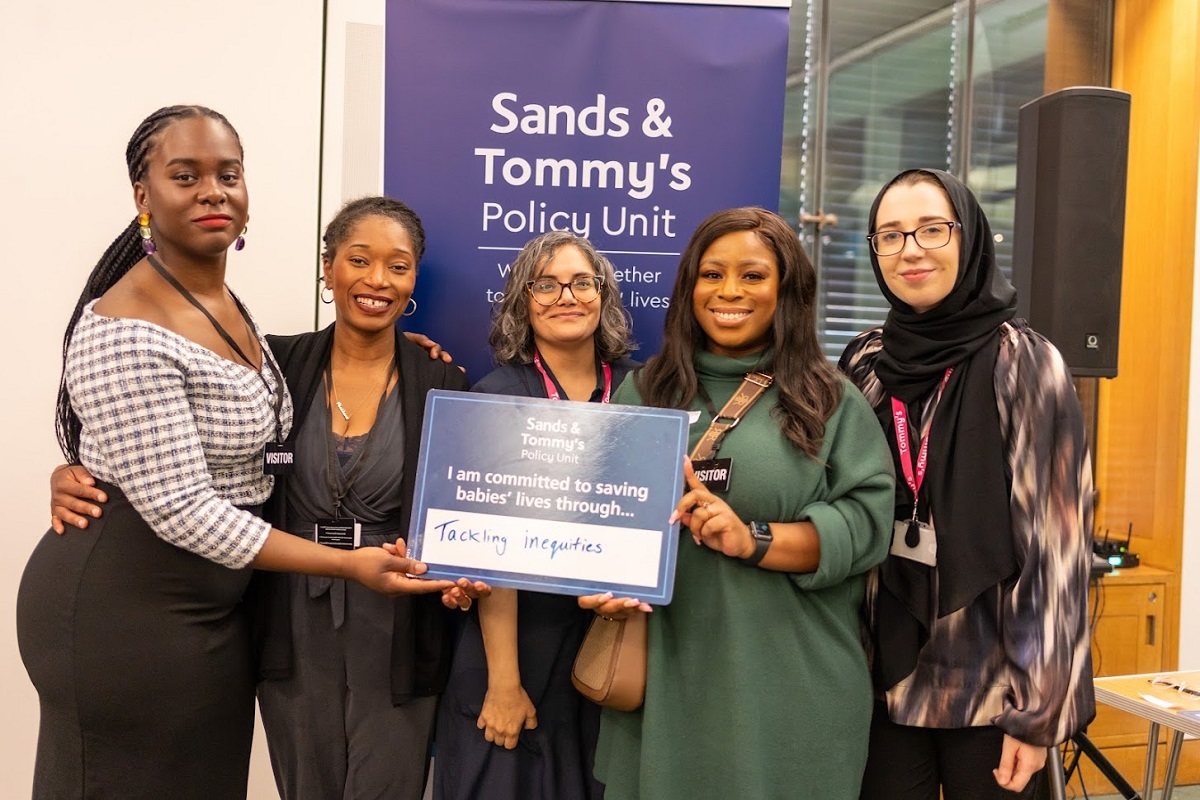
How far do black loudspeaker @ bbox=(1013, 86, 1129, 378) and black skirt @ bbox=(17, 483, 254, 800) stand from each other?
2.57 meters

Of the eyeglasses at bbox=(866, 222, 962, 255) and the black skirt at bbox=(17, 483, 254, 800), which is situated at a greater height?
the eyeglasses at bbox=(866, 222, 962, 255)

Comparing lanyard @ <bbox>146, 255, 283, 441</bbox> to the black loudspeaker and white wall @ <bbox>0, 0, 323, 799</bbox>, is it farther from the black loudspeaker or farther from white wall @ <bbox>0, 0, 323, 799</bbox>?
the black loudspeaker

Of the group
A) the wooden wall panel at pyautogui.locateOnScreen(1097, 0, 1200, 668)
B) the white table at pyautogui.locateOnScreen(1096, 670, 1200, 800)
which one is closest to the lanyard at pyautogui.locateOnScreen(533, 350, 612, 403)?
the white table at pyautogui.locateOnScreen(1096, 670, 1200, 800)

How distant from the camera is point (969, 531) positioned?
185 cm

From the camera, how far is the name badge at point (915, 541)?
1.88 metres

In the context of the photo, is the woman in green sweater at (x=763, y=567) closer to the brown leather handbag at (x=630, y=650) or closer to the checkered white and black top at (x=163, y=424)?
the brown leather handbag at (x=630, y=650)

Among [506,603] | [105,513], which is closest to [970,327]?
[506,603]

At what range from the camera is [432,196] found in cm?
262

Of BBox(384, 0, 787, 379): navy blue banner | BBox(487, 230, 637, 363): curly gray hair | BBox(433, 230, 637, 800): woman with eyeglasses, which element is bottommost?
BBox(433, 230, 637, 800): woman with eyeglasses

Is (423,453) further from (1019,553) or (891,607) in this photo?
(1019,553)

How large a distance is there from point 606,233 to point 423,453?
3.43 feet

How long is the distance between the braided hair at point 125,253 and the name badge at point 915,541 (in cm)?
159

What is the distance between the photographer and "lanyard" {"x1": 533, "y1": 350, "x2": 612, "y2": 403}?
7.25 ft

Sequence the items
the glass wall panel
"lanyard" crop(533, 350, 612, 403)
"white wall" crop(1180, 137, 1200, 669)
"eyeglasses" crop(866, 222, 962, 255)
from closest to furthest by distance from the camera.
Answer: "eyeglasses" crop(866, 222, 962, 255)
"lanyard" crop(533, 350, 612, 403)
"white wall" crop(1180, 137, 1200, 669)
the glass wall panel
